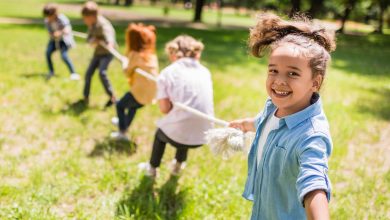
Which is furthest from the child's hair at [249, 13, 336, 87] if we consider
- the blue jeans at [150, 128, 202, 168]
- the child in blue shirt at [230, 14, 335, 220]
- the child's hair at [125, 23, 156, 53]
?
the child's hair at [125, 23, 156, 53]

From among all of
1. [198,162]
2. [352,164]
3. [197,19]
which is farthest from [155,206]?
[197,19]

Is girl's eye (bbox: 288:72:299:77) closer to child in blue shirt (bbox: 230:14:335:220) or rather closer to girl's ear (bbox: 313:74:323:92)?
child in blue shirt (bbox: 230:14:335:220)

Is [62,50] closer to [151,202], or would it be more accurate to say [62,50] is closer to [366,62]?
[151,202]

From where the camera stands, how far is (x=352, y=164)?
475cm

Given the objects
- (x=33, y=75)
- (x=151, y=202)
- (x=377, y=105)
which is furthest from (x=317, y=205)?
(x=33, y=75)

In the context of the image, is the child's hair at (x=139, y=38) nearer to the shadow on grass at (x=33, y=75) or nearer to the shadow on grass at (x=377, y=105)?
the shadow on grass at (x=33, y=75)

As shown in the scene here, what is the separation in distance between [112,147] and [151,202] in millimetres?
1479

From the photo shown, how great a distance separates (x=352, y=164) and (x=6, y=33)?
45.9 feet

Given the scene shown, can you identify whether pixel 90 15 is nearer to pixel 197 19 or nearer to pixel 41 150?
pixel 41 150

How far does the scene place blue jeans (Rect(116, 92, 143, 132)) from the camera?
489cm

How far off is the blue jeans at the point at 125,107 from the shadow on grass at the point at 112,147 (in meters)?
0.19

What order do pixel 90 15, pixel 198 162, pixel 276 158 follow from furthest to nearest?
pixel 90 15
pixel 198 162
pixel 276 158

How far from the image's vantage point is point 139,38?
464cm

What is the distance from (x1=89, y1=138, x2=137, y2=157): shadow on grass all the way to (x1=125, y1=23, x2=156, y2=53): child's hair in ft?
3.82
